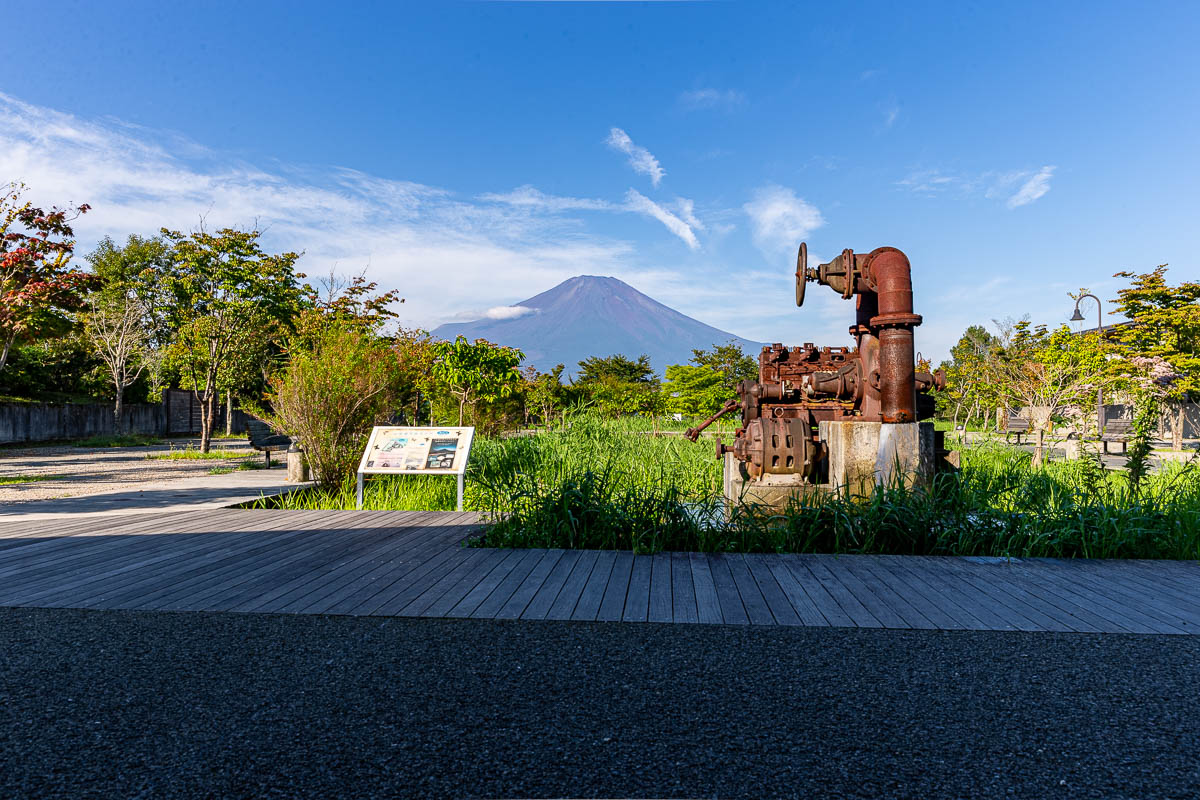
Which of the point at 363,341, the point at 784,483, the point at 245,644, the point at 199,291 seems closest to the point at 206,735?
the point at 245,644

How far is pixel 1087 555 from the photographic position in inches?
179

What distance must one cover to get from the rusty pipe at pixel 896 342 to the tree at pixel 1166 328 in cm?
2048

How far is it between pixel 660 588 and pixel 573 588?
18.8 inches

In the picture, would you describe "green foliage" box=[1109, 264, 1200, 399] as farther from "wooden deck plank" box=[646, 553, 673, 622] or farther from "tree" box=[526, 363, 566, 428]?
"wooden deck plank" box=[646, 553, 673, 622]

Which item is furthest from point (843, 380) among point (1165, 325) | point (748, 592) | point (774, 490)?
point (1165, 325)

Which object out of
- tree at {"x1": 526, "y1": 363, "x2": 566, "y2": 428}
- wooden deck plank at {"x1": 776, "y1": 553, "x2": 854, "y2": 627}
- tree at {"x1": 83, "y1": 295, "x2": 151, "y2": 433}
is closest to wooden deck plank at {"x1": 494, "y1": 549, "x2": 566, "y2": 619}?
wooden deck plank at {"x1": 776, "y1": 553, "x2": 854, "y2": 627}

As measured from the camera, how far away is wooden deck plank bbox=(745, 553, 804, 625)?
324 cm

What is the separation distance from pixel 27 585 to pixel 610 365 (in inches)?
1408

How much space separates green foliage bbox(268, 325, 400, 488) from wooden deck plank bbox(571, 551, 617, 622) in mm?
Result: 4846

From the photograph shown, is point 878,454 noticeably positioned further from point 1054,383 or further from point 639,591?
point 1054,383

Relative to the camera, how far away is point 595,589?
3701 mm

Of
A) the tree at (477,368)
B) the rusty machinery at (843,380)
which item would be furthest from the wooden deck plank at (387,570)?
the tree at (477,368)

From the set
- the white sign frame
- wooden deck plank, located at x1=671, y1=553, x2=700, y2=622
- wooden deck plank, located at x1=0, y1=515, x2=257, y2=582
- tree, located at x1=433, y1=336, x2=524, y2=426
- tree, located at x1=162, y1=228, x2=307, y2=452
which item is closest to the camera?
wooden deck plank, located at x1=671, y1=553, x2=700, y2=622

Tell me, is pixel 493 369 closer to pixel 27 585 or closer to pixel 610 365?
pixel 27 585
